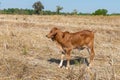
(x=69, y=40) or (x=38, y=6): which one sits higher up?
(x=69, y=40)

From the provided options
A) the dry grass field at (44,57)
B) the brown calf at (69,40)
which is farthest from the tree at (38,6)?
the brown calf at (69,40)

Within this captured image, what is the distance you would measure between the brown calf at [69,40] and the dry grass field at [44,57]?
485 millimetres

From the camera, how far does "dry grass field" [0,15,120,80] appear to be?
853 centimetres

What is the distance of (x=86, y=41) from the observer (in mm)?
11555

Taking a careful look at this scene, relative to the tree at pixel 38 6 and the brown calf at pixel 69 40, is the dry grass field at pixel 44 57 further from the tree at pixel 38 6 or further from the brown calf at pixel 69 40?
the tree at pixel 38 6

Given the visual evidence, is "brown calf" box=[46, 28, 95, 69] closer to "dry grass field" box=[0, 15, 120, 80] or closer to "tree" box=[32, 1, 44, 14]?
"dry grass field" box=[0, 15, 120, 80]

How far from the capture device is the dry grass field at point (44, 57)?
8.53 metres

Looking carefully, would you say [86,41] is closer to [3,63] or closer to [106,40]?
[3,63]

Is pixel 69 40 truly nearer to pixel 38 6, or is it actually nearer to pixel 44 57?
pixel 44 57

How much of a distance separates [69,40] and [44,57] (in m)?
1.75

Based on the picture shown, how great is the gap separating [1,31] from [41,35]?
1.83 m

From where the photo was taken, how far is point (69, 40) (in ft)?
36.8

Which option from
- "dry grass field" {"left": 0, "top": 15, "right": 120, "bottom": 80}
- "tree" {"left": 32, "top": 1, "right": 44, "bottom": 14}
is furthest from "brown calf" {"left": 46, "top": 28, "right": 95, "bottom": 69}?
"tree" {"left": 32, "top": 1, "right": 44, "bottom": 14}

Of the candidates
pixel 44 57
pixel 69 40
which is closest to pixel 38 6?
pixel 44 57
